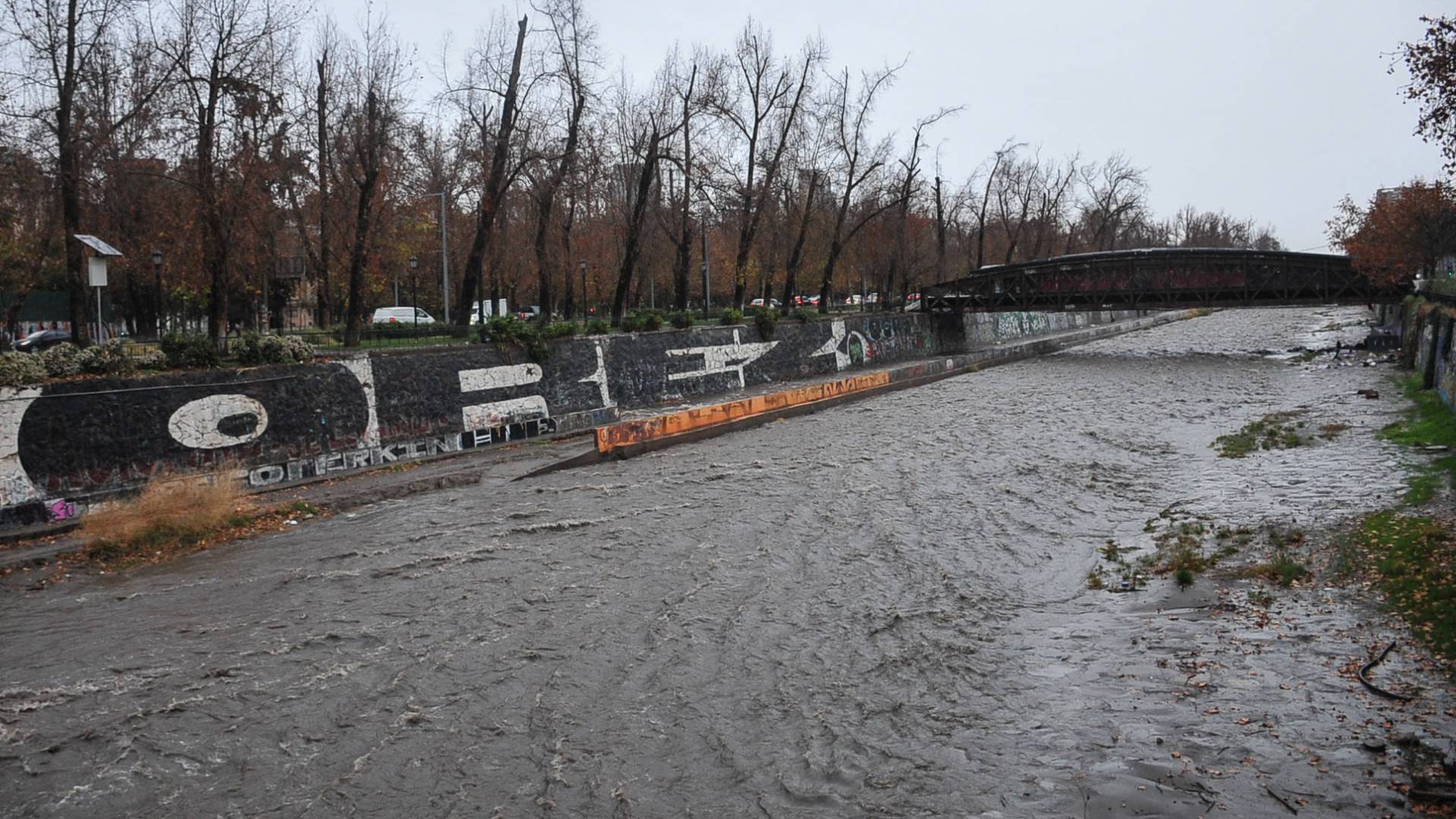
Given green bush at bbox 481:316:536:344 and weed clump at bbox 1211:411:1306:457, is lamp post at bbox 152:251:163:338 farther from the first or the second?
weed clump at bbox 1211:411:1306:457

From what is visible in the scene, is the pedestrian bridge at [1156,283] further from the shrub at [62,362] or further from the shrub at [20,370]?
the shrub at [20,370]

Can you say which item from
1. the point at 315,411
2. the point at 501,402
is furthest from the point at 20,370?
the point at 501,402

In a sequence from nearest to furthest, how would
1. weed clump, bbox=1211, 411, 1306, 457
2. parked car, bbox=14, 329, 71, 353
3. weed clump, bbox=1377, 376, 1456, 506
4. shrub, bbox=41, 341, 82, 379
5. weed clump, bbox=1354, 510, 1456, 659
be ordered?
weed clump, bbox=1354, 510, 1456, 659 < weed clump, bbox=1377, 376, 1456, 506 < shrub, bbox=41, 341, 82, 379 < weed clump, bbox=1211, 411, 1306, 457 < parked car, bbox=14, 329, 71, 353

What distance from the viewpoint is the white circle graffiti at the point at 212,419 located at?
17047mm

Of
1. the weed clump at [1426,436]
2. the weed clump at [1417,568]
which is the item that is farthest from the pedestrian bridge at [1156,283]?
the weed clump at [1417,568]

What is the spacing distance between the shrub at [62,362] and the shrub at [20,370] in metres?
0.13

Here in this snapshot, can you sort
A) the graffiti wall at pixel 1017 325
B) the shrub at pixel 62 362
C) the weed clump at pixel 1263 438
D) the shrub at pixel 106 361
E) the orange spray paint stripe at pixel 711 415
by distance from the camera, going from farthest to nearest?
the graffiti wall at pixel 1017 325
the orange spray paint stripe at pixel 711 415
the weed clump at pixel 1263 438
the shrub at pixel 106 361
the shrub at pixel 62 362

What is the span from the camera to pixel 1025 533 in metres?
14.4

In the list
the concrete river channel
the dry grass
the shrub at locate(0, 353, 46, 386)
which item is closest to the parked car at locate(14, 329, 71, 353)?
the shrub at locate(0, 353, 46, 386)

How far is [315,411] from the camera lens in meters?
19.2

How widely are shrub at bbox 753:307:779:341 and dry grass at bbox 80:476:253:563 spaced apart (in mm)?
22649

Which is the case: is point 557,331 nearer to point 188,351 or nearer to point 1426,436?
point 188,351

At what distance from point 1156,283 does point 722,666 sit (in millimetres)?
53697

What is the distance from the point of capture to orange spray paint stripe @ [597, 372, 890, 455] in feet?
72.0
